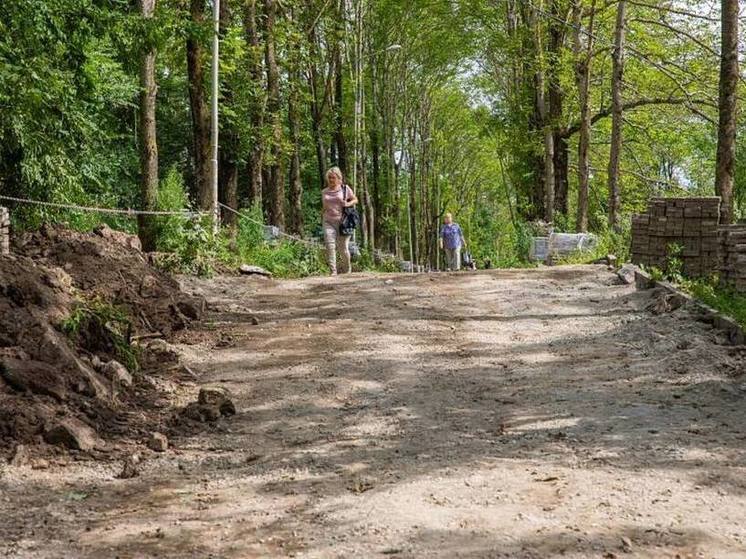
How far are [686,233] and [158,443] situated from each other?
32.5 feet

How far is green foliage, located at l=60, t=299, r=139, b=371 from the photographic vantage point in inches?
282

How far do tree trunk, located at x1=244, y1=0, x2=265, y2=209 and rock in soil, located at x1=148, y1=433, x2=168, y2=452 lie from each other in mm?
16145

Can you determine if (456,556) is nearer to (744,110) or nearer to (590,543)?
(590,543)

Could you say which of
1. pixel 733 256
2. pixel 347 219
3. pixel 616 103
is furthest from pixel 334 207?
pixel 616 103

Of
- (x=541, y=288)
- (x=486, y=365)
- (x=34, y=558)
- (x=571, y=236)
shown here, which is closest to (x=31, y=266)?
(x=486, y=365)

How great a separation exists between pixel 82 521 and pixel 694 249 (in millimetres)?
10952

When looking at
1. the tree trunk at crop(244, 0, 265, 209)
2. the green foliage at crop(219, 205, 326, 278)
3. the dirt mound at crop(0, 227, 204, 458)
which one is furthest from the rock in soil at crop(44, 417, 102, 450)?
the tree trunk at crop(244, 0, 265, 209)

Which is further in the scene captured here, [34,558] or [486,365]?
[486,365]

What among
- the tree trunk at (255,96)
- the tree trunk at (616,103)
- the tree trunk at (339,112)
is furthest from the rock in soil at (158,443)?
the tree trunk at (339,112)

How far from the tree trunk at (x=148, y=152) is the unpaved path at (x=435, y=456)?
5.23 meters

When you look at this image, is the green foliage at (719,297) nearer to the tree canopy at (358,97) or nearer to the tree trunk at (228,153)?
the tree canopy at (358,97)

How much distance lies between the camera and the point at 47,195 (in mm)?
13344

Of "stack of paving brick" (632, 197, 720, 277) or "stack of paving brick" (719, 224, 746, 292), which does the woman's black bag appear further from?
"stack of paving brick" (719, 224, 746, 292)

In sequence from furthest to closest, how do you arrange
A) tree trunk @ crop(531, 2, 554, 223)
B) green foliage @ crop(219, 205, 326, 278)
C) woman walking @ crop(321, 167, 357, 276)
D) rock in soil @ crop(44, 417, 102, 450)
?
tree trunk @ crop(531, 2, 554, 223)
green foliage @ crop(219, 205, 326, 278)
woman walking @ crop(321, 167, 357, 276)
rock in soil @ crop(44, 417, 102, 450)
